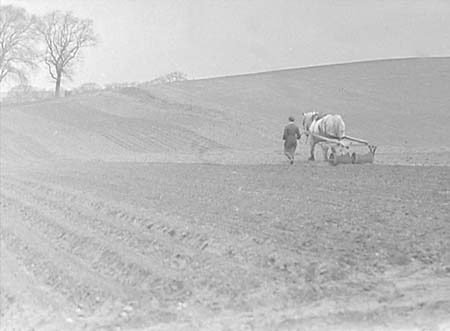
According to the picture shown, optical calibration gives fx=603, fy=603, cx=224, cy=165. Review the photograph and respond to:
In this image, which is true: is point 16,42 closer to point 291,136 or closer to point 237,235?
point 291,136

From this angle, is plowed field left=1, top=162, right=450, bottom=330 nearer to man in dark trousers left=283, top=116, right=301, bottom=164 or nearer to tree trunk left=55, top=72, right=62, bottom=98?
tree trunk left=55, top=72, right=62, bottom=98

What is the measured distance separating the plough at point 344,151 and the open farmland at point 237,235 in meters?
0.65

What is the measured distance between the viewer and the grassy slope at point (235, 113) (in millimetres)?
19781

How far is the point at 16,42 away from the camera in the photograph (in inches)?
Answer: 555

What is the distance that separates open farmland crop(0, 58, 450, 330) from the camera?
586cm

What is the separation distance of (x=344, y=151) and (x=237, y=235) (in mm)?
10229

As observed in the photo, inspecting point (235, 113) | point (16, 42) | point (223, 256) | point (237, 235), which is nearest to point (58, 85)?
point (16, 42)

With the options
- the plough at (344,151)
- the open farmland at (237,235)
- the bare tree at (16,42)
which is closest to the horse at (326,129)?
the plough at (344,151)

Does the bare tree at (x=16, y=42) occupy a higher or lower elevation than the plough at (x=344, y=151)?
higher

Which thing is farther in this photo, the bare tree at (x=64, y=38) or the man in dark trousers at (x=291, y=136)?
the man in dark trousers at (x=291, y=136)

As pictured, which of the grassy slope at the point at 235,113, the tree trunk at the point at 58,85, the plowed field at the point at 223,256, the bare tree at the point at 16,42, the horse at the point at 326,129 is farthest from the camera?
the grassy slope at the point at 235,113

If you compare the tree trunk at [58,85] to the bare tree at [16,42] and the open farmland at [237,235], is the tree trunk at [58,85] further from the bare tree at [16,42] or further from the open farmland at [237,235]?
the open farmland at [237,235]

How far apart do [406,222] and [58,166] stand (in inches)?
396

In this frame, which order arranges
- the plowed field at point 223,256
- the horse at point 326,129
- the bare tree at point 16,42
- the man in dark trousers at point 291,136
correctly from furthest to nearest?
the horse at point 326,129
the man in dark trousers at point 291,136
the bare tree at point 16,42
the plowed field at point 223,256
